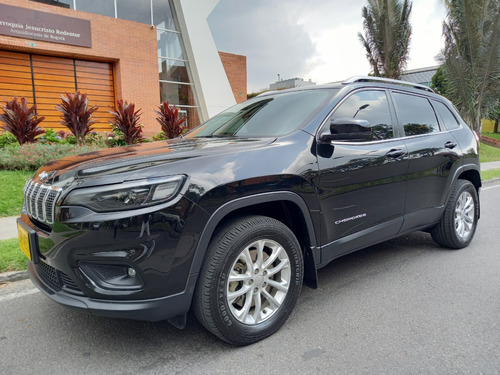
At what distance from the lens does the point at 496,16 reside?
51.7ft

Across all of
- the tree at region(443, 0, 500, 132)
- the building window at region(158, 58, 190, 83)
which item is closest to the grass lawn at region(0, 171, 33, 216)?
the building window at region(158, 58, 190, 83)

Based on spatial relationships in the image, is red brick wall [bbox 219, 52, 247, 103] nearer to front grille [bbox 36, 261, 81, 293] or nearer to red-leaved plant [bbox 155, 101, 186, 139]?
red-leaved plant [bbox 155, 101, 186, 139]

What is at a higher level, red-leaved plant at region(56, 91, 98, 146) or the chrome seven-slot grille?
red-leaved plant at region(56, 91, 98, 146)

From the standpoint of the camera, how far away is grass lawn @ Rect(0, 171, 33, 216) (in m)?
5.99

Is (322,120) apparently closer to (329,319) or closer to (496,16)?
(329,319)

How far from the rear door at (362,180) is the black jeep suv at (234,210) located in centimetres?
1

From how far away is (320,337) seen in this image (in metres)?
2.55

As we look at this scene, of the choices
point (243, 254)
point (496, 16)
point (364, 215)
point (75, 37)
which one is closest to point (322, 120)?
point (364, 215)

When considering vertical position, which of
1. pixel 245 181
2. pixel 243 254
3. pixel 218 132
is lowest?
pixel 243 254

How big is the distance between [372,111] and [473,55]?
16711mm

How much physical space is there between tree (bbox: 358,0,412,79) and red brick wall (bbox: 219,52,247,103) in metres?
6.58

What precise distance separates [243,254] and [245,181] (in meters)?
0.47

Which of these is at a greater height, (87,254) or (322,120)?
(322,120)

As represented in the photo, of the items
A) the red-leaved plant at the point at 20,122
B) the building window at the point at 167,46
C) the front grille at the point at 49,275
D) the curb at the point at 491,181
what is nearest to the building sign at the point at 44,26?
the building window at the point at 167,46
